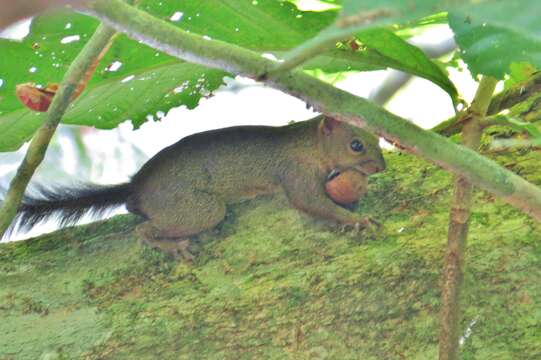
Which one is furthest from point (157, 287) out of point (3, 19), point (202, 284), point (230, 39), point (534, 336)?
point (3, 19)

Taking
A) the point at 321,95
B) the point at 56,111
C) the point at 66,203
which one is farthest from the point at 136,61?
the point at 321,95

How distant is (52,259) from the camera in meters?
2.33

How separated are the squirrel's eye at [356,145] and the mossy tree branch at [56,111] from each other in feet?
4.87

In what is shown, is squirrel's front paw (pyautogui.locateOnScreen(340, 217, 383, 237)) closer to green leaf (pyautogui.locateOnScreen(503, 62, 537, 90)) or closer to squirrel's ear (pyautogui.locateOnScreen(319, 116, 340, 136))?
green leaf (pyautogui.locateOnScreen(503, 62, 537, 90))

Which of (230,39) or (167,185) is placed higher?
(230,39)

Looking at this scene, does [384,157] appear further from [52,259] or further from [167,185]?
[52,259]

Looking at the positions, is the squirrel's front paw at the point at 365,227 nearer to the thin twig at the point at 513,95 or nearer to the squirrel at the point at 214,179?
the squirrel at the point at 214,179

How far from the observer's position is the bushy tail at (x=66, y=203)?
2.88 metres

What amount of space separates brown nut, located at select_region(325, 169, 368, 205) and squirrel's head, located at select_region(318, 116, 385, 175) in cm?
7

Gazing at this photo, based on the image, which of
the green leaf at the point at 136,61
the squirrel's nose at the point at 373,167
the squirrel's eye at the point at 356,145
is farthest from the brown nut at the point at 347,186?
the green leaf at the point at 136,61

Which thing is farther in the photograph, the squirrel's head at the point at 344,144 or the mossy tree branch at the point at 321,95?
the squirrel's head at the point at 344,144

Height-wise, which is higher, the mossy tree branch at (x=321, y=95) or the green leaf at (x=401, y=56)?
the green leaf at (x=401, y=56)

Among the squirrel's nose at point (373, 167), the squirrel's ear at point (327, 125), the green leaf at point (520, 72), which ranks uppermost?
the green leaf at point (520, 72)

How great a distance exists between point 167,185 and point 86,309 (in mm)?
867
